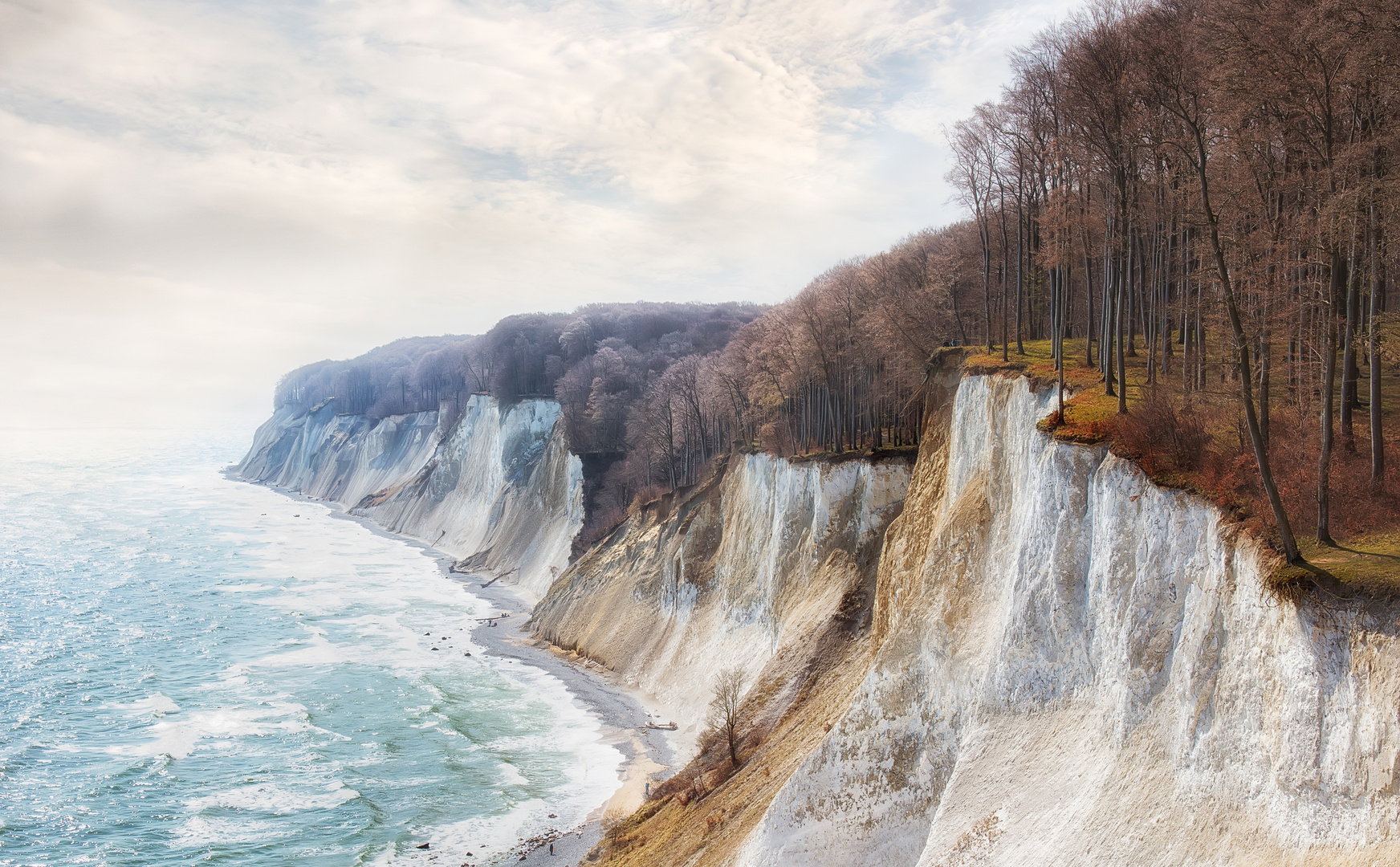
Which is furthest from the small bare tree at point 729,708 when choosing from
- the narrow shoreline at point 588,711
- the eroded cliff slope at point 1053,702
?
the narrow shoreline at point 588,711

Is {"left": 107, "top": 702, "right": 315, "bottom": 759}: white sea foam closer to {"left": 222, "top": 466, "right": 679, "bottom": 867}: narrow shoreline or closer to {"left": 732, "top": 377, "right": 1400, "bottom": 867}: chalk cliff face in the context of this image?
{"left": 222, "top": 466, "right": 679, "bottom": 867}: narrow shoreline

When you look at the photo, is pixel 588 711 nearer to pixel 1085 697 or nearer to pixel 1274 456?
pixel 1085 697

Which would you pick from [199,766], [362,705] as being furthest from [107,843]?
[362,705]

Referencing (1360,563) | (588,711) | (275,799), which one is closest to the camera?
(1360,563)

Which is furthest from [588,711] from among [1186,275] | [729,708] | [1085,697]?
[1186,275]

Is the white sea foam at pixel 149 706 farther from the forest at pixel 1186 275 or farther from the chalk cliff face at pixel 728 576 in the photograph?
the forest at pixel 1186 275

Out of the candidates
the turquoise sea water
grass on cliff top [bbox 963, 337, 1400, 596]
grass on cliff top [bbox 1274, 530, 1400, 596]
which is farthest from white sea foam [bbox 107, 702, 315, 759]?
grass on cliff top [bbox 1274, 530, 1400, 596]

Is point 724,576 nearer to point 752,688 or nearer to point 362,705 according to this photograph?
point 752,688
